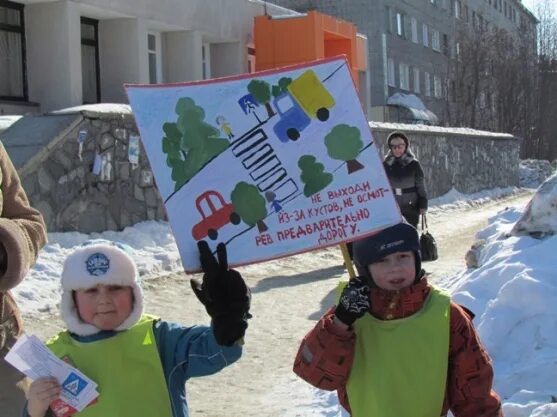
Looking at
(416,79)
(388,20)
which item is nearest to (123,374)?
(388,20)

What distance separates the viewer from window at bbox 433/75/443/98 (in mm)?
46406

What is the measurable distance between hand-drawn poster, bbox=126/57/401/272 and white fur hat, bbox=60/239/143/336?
303 millimetres

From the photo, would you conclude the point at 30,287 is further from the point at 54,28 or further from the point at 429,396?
the point at 54,28

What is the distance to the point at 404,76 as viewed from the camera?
1655 inches

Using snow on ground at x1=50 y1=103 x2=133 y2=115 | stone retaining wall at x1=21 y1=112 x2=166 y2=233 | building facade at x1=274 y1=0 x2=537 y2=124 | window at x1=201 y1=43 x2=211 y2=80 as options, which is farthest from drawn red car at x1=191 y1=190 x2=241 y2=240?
building facade at x1=274 y1=0 x2=537 y2=124

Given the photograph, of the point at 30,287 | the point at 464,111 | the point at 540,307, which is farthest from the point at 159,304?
the point at 464,111

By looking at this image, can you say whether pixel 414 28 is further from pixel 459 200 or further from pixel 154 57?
pixel 154 57

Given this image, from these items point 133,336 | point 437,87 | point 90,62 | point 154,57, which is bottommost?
point 133,336

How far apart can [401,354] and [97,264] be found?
1.04 m

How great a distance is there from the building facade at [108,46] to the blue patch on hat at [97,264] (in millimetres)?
14711

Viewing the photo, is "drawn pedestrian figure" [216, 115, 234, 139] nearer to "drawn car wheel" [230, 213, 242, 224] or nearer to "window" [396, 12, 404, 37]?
"drawn car wheel" [230, 213, 242, 224]

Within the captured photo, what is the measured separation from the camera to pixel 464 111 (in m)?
42.5

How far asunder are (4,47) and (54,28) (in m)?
1.20

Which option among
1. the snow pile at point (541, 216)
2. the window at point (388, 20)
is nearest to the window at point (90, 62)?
the snow pile at point (541, 216)
